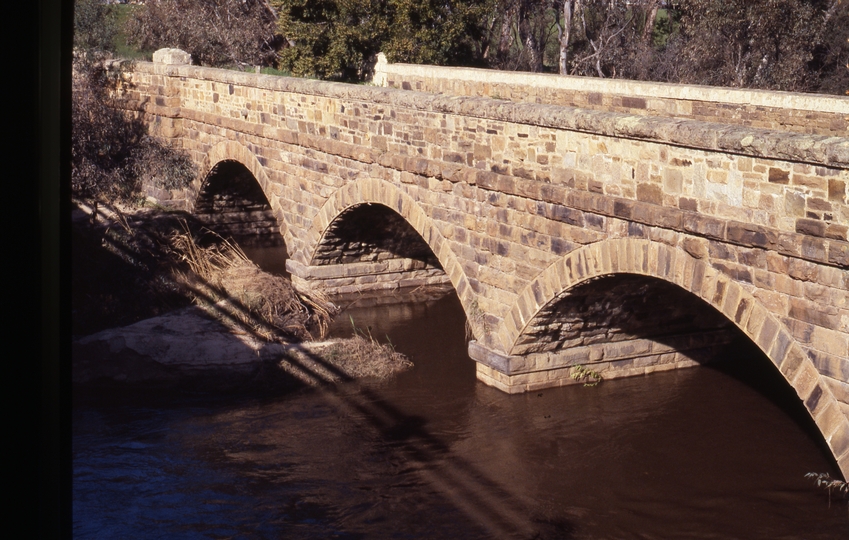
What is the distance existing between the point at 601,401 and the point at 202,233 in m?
9.69

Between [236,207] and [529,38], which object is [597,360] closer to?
[236,207]

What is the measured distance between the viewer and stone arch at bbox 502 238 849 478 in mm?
6535

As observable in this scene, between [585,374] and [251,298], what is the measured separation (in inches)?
197

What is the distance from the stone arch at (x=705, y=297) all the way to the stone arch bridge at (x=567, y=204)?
0.06 feet

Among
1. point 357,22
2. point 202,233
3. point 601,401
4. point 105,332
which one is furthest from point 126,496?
point 357,22

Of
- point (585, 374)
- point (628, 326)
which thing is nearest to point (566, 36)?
point (628, 326)

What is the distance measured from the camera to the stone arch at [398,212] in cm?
1084

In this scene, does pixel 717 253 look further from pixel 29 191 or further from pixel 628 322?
pixel 29 191

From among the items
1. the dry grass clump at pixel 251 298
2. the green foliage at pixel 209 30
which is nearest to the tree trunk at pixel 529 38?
the green foliage at pixel 209 30

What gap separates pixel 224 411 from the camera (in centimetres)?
1066

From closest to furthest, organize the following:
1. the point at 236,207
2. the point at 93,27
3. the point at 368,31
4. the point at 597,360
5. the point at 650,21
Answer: the point at 597,360 → the point at 236,207 → the point at 368,31 → the point at 93,27 → the point at 650,21

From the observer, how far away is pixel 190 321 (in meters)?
12.5

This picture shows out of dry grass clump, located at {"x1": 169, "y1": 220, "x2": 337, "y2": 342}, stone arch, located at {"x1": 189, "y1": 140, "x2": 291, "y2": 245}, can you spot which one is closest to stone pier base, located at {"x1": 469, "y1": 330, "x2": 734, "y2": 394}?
dry grass clump, located at {"x1": 169, "y1": 220, "x2": 337, "y2": 342}

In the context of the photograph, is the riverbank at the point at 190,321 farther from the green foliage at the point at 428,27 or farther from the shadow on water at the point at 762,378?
the green foliage at the point at 428,27
